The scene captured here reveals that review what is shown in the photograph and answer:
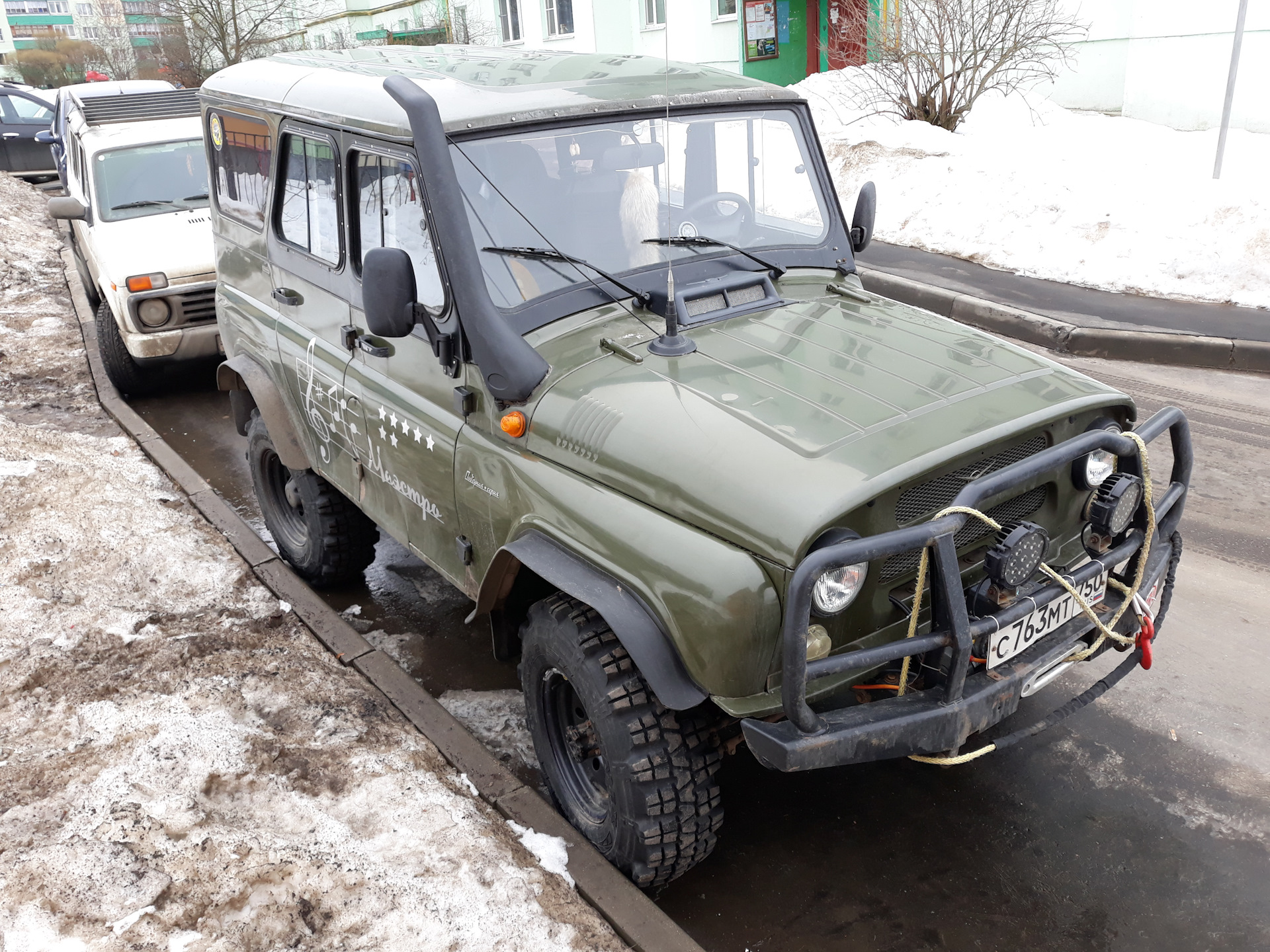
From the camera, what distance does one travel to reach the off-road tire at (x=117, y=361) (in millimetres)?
7941

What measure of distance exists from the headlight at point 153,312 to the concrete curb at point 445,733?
132 centimetres

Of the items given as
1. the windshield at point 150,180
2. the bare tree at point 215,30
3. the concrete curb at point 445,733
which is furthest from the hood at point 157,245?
the bare tree at point 215,30

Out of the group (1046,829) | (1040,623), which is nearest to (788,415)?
(1040,623)

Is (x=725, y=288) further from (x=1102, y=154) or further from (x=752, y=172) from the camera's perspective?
(x=1102, y=154)

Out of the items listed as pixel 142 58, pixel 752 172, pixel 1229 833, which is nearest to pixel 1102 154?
pixel 752 172

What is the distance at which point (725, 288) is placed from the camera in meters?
3.51

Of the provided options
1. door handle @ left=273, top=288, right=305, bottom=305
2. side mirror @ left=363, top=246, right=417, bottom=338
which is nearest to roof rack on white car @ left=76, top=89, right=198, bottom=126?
door handle @ left=273, top=288, right=305, bottom=305

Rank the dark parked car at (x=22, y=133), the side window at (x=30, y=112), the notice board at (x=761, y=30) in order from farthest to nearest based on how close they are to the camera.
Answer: the notice board at (x=761, y=30) < the side window at (x=30, y=112) < the dark parked car at (x=22, y=133)

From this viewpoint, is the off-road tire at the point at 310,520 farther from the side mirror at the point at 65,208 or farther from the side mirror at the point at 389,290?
the side mirror at the point at 65,208

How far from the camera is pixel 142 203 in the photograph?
8.36 metres

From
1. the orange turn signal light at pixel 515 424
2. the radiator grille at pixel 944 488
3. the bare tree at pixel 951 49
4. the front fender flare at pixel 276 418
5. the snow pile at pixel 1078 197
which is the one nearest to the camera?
the radiator grille at pixel 944 488

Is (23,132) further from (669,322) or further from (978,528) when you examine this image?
(978,528)

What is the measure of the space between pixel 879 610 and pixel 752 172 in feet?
6.40

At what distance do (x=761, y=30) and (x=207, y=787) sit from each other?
2091 cm
